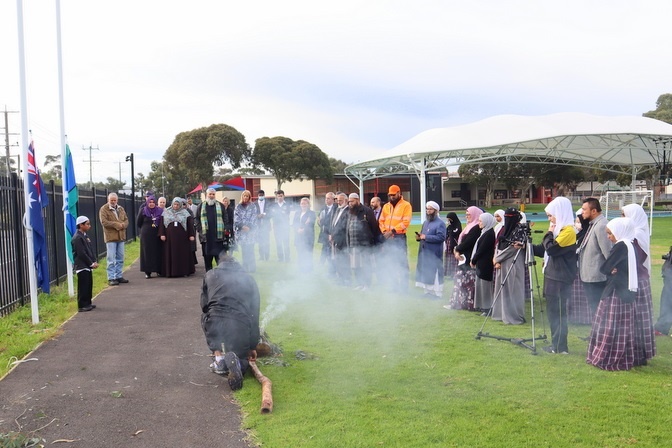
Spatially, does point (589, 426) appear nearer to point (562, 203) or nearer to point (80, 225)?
point (562, 203)

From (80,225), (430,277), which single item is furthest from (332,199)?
(80,225)

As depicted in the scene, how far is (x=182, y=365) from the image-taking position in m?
5.54

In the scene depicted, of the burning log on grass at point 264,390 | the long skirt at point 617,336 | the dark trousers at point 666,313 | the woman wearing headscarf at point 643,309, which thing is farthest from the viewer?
the dark trousers at point 666,313

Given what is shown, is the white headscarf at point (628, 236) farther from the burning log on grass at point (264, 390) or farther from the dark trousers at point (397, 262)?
the dark trousers at point (397, 262)

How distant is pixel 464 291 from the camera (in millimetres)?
8141

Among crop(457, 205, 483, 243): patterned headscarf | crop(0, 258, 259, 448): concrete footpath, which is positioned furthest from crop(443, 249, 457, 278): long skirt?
crop(0, 258, 259, 448): concrete footpath

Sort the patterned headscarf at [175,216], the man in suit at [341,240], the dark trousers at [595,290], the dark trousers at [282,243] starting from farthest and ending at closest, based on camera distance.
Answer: the dark trousers at [282,243]
the patterned headscarf at [175,216]
the man in suit at [341,240]
the dark trousers at [595,290]

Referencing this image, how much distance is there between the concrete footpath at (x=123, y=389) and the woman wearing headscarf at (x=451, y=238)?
469 cm

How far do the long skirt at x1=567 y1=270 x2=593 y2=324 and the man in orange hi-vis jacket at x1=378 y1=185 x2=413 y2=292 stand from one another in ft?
9.92

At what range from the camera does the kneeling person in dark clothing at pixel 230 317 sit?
5.14m

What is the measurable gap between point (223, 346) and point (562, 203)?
418 cm

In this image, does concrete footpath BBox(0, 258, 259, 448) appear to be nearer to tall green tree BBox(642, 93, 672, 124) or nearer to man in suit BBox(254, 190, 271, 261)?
man in suit BBox(254, 190, 271, 261)

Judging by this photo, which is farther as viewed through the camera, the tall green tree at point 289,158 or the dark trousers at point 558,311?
the tall green tree at point 289,158

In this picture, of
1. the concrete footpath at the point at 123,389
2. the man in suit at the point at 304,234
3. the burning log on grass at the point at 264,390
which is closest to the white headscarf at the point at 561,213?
the burning log on grass at the point at 264,390
